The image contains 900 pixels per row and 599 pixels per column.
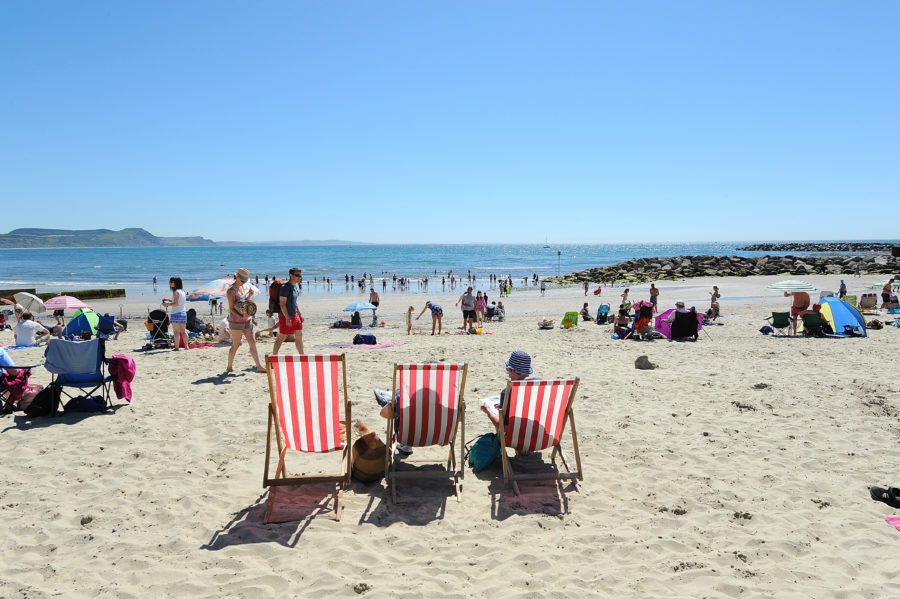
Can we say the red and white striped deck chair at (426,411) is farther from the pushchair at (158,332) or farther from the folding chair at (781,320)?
the folding chair at (781,320)

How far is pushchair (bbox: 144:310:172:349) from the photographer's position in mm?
10758

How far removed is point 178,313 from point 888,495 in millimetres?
10283

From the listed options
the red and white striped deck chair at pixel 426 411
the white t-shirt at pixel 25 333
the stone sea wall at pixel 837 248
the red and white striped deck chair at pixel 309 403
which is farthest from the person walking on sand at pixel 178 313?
the stone sea wall at pixel 837 248

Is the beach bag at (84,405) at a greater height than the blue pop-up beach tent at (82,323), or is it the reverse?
the blue pop-up beach tent at (82,323)

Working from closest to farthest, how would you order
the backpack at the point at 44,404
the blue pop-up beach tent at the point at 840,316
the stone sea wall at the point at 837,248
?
the backpack at the point at 44,404
the blue pop-up beach tent at the point at 840,316
the stone sea wall at the point at 837,248

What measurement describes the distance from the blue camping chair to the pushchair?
5.13m

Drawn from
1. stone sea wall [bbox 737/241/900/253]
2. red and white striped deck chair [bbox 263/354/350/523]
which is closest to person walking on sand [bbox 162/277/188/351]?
red and white striped deck chair [bbox 263/354/350/523]

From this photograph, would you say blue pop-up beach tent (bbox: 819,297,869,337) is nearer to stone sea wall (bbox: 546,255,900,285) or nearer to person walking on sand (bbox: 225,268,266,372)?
person walking on sand (bbox: 225,268,266,372)

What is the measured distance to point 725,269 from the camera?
47.4 m

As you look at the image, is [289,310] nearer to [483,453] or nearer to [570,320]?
[483,453]

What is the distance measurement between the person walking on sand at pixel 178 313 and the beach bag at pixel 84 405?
3.21 meters

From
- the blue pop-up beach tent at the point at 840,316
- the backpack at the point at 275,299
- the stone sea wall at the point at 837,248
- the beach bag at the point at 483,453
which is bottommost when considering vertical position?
the beach bag at the point at 483,453

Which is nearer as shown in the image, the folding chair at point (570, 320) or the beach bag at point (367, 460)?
the beach bag at point (367, 460)

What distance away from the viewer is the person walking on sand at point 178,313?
9.12m
